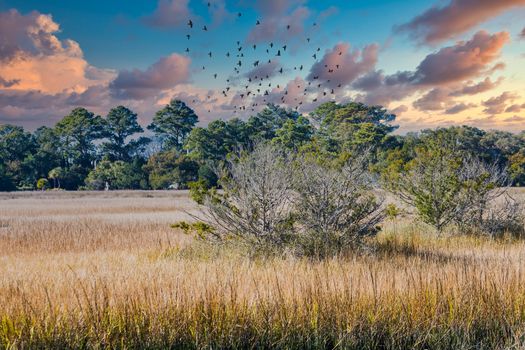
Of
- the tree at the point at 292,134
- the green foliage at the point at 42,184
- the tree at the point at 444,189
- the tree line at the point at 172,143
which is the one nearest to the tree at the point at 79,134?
the tree line at the point at 172,143

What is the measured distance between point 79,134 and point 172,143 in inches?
626

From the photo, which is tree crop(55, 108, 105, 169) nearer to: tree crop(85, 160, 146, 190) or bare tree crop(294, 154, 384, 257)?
tree crop(85, 160, 146, 190)

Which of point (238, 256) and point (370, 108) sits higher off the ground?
point (370, 108)

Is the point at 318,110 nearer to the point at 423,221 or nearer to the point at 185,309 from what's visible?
the point at 423,221

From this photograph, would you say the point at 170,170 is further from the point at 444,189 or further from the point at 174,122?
the point at 444,189

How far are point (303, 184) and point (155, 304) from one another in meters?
5.24

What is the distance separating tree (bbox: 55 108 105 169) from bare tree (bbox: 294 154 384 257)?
2323 inches

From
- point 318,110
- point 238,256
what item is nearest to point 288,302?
point 238,256

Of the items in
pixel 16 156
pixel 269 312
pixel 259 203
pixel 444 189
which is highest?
pixel 16 156

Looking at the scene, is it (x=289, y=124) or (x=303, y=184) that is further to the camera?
(x=289, y=124)

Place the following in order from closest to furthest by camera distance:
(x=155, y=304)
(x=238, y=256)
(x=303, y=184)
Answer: (x=155, y=304), (x=238, y=256), (x=303, y=184)

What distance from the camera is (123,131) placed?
7406cm

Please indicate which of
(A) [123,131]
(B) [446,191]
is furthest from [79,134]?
(B) [446,191]

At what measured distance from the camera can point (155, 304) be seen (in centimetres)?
512
